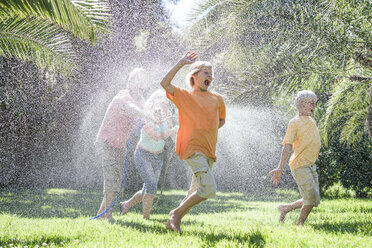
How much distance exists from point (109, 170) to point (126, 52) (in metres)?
8.83

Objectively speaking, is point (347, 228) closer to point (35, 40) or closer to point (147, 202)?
point (147, 202)

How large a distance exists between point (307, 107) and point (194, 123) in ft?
4.55

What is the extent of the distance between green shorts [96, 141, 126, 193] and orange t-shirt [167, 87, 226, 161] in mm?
1368

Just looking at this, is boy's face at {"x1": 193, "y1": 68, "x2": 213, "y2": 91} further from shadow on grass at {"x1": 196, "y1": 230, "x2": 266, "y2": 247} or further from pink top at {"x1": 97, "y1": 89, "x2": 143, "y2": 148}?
shadow on grass at {"x1": 196, "y1": 230, "x2": 266, "y2": 247}

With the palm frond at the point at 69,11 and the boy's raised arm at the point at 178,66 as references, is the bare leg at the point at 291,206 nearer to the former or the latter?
the boy's raised arm at the point at 178,66

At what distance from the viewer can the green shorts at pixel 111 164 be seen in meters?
4.84

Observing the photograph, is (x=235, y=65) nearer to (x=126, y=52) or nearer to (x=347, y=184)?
(x=347, y=184)

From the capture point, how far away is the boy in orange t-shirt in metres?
3.58

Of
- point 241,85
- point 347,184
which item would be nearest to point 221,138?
point 347,184

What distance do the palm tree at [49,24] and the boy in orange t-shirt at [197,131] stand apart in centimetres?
105

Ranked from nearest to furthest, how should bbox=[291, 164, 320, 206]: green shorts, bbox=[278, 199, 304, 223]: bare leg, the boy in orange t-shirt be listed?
1. the boy in orange t-shirt
2. bbox=[291, 164, 320, 206]: green shorts
3. bbox=[278, 199, 304, 223]: bare leg

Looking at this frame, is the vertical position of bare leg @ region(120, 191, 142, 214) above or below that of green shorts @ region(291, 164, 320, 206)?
below

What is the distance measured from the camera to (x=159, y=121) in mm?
4797

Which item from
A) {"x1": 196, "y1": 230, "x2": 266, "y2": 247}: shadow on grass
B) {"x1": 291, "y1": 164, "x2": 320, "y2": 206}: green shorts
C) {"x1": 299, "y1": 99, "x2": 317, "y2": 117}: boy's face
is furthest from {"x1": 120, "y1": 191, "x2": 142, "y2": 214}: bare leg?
{"x1": 299, "y1": 99, "x2": 317, "y2": 117}: boy's face
